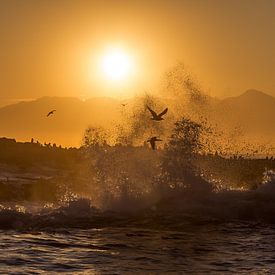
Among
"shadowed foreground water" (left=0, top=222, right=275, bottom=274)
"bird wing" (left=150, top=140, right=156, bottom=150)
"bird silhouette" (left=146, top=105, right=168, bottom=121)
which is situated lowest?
"shadowed foreground water" (left=0, top=222, right=275, bottom=274)

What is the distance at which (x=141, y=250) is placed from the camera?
1557cm

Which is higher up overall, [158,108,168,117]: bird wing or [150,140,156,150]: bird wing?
[158,108,168,117]: bird wing

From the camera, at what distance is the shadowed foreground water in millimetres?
13258

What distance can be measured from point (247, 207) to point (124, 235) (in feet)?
25.5

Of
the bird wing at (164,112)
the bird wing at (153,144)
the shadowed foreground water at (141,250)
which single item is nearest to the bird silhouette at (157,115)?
the bird wing at (164,112)

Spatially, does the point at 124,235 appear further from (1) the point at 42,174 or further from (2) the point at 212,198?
(1) the point at 42,174

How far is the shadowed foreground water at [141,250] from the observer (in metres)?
13.3

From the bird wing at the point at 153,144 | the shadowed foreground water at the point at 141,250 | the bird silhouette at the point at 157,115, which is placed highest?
the bird silhouette at the point at 157,115

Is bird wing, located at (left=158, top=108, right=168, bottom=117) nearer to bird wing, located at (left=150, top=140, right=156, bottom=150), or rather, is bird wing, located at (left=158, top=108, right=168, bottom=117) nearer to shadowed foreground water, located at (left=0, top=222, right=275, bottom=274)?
bird wing, located at (left=150, top=140, right=156, bottom=150)

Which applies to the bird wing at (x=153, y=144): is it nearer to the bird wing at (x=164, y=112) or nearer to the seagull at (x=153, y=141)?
the seagull at (x=153, y=141)

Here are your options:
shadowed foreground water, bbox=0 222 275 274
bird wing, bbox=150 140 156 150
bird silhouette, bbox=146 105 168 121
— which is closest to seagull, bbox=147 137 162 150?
bird wing, bbox=150 140 156 150

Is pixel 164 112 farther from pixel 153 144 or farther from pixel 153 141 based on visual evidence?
pixel 153 144

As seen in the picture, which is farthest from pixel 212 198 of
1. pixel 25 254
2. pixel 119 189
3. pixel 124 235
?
pixel 25 254

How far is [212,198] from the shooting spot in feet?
82.2
